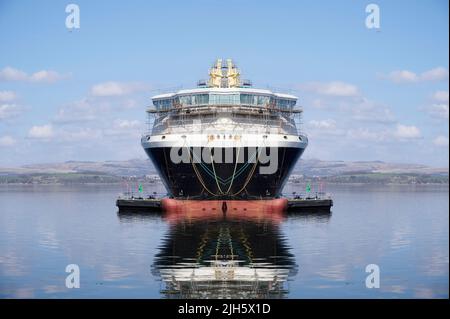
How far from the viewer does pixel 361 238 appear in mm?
57594

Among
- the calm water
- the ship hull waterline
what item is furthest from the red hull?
the ship hull waterline

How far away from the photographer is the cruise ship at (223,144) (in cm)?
7369

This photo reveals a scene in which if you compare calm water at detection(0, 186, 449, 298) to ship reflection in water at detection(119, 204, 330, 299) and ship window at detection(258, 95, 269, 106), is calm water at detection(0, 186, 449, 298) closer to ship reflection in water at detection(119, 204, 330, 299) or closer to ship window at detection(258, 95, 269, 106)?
ship reflection in water at detection(119, 204, 330, 299)

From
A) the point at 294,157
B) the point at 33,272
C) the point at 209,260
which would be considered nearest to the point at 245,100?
the point at 294,157

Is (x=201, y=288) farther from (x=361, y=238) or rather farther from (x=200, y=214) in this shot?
(x=200, y=214)

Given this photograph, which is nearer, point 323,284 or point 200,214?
point 323,284

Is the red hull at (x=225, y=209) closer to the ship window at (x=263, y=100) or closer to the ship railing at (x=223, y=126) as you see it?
the ship railing at (x=223, y=126)

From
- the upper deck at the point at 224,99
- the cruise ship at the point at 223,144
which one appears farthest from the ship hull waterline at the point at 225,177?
the upper deck at the point at 224,99

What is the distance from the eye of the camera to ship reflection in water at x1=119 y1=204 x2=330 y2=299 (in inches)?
1346

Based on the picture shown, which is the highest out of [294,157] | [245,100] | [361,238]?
[245,100]

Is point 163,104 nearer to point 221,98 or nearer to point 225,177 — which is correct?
point 221,98

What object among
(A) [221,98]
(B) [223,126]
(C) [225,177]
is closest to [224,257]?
(C) [225,177]
